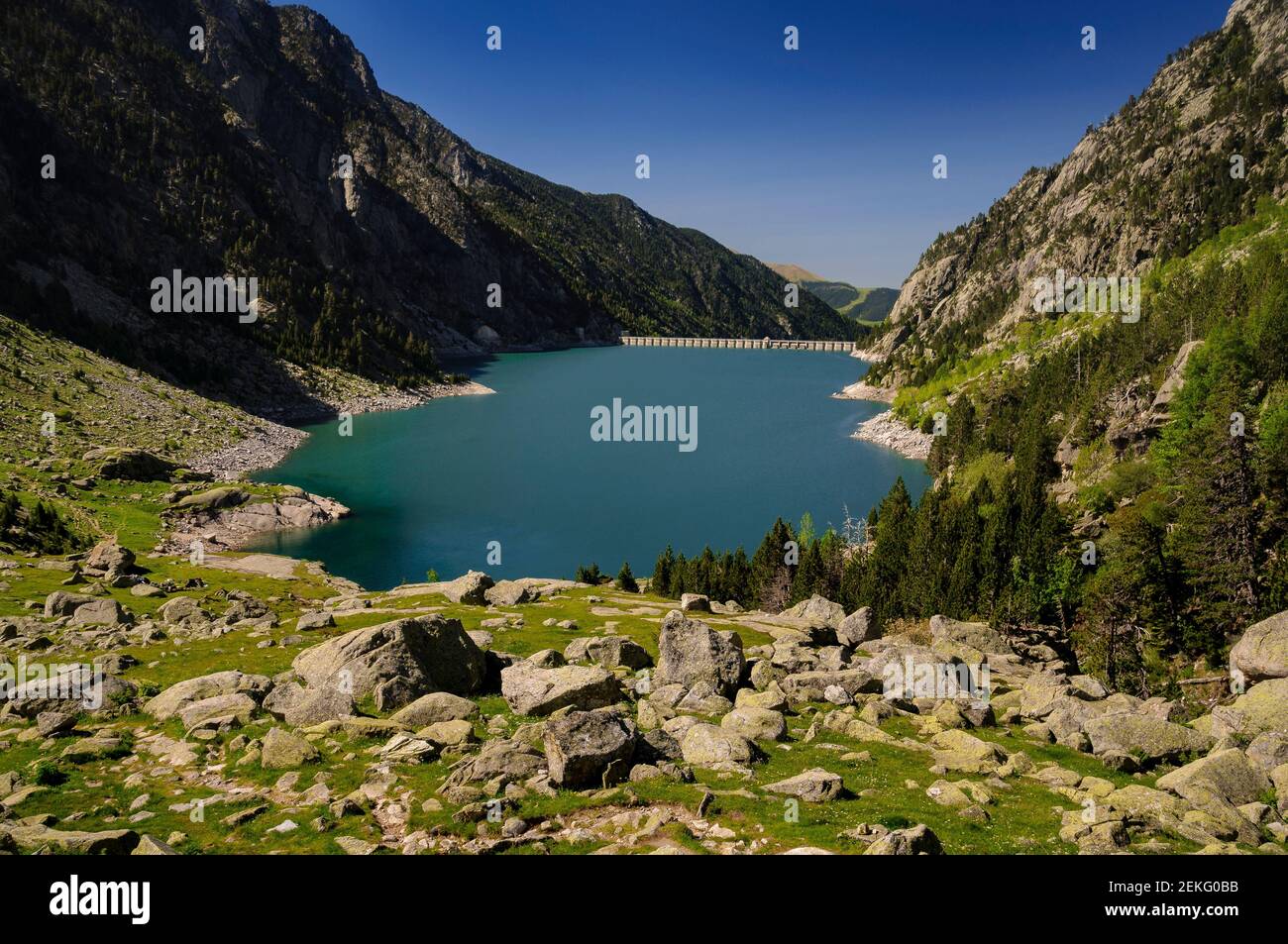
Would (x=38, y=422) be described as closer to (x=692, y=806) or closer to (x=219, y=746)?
(x=219, y=746)

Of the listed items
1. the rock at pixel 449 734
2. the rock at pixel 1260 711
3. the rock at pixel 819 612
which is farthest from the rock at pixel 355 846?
the rock at pixel 819 612

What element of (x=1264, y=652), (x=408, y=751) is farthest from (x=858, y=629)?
(x=408, y=751)

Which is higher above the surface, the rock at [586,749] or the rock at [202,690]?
the rock at [586,749]

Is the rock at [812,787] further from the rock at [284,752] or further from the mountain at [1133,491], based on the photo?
the mountain at [1133,491]

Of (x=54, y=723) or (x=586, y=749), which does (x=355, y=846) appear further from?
(x=54, y=723)
